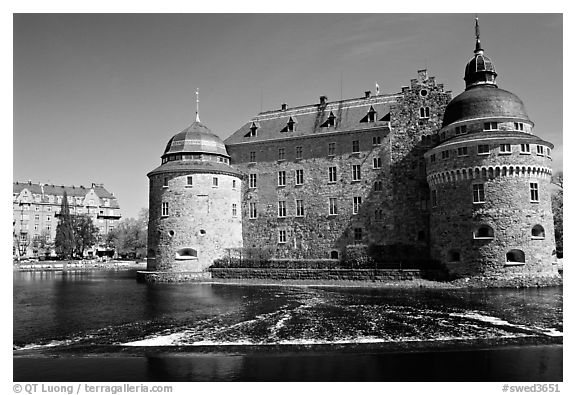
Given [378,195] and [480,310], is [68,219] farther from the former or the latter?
[480,310]

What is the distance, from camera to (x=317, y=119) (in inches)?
1834

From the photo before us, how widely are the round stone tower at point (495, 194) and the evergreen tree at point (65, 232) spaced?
5621 cm

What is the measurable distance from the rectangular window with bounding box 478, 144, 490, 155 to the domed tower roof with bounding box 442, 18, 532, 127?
2.43 meters

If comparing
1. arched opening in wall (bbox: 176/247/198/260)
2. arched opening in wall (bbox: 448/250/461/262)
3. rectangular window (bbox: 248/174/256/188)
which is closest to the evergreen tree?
arched opening in wall (bbox: 176/247/198/260)

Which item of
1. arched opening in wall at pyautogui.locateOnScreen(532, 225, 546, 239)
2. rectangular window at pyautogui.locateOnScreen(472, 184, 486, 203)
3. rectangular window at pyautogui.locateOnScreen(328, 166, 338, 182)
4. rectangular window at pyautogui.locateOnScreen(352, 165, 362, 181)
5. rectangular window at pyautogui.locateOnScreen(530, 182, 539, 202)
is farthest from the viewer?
rectangular window at pyautogui.locateOnScreen(328, 166, 338, 182)

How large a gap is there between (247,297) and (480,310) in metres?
13.5

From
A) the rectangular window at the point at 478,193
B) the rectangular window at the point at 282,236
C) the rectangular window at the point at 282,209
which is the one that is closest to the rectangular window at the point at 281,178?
the rectangular window at the point at 282,209

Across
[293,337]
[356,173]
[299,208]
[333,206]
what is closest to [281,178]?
[299,208]

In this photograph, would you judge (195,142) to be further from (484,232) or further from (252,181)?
(484,232)

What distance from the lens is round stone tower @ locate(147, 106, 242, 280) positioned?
4119 cm

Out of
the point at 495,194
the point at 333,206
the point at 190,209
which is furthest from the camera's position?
the point at 333,206

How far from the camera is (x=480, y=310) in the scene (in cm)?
2248

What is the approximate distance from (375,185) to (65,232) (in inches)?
2022

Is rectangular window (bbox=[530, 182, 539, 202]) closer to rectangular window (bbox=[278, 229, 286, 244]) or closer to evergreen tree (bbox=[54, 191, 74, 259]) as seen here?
rectangular window (bbox=[278, 229, 286, 244])
